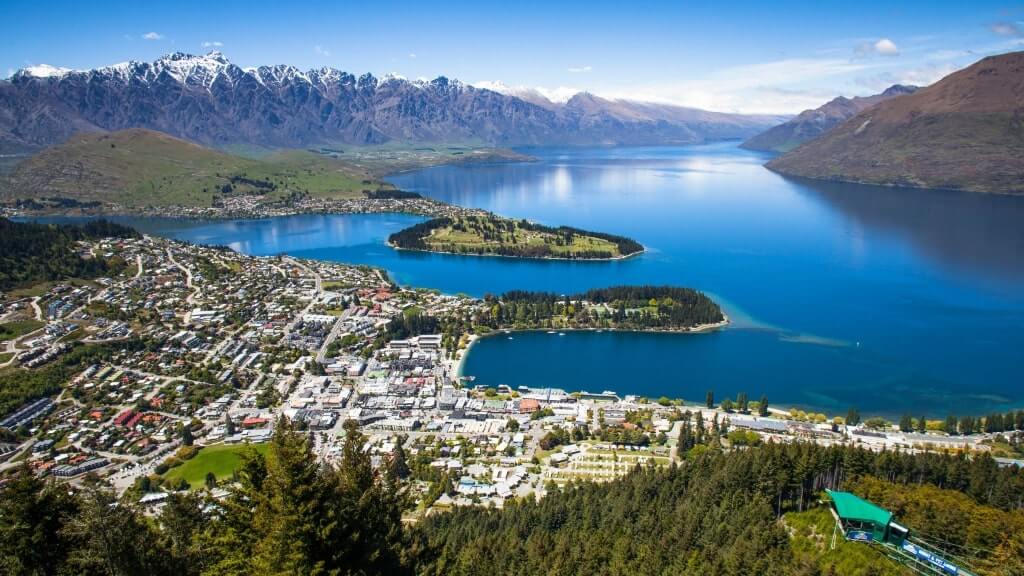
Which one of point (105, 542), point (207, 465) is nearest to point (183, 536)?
point (105, 542)

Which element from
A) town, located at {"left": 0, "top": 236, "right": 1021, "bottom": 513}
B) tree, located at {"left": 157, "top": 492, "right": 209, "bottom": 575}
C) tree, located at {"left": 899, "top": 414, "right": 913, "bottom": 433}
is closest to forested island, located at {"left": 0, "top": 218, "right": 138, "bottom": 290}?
town, located at {"left": 0, "top": 236, "right": 1021, "bottom": 513}

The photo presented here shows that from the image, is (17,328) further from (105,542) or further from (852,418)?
(852,418)

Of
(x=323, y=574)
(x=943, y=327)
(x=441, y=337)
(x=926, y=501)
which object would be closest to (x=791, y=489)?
(x=926, y=501)

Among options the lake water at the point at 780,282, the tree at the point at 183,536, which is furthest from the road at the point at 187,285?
the tree at the point at 183,536

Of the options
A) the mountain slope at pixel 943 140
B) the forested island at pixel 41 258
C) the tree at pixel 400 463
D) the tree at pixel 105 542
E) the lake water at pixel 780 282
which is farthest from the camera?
the mountain slope at pixel 943 140

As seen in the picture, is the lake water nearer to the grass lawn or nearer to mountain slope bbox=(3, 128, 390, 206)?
the grass lawn

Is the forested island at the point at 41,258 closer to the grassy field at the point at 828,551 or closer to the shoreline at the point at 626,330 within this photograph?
the shoreline at the point at 626,330

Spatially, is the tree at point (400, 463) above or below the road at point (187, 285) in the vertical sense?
below
